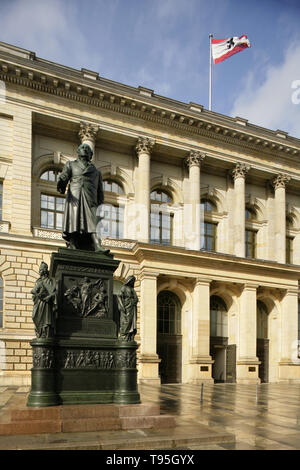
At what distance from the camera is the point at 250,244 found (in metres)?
38.3

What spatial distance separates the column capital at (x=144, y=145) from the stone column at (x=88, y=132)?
3349 mm

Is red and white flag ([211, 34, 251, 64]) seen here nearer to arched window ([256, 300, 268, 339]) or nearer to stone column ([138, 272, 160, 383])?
stone column ([138, 272, 160, 383])

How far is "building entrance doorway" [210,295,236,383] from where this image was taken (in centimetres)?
3400

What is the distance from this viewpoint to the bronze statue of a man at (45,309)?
9445 millimetres

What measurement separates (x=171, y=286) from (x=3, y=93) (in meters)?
16.9

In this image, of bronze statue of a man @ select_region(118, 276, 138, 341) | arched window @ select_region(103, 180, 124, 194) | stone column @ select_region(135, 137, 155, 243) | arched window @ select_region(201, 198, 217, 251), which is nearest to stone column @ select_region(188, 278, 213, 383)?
arched window @ select_region(201, 198, 217, 251)

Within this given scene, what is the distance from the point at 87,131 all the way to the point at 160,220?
8440mm

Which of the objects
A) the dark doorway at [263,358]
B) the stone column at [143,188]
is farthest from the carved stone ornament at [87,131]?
the dark doorway at [263,358]

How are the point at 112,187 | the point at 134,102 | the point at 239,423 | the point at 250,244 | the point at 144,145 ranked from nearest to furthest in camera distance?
the point at 239,423 < the point at 134,102 < the point at 144,145 < the point at 112,187 < the point at 250,244

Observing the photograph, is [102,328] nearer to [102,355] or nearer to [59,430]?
[102,355]

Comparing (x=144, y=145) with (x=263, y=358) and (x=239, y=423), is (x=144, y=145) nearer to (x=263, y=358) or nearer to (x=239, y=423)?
(x=263, y=358)

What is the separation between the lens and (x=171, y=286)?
107 feet

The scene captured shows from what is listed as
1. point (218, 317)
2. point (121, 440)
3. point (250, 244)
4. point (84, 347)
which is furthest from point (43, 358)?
point (250, 244)

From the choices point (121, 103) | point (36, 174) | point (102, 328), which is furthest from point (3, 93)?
point (102, 328)
